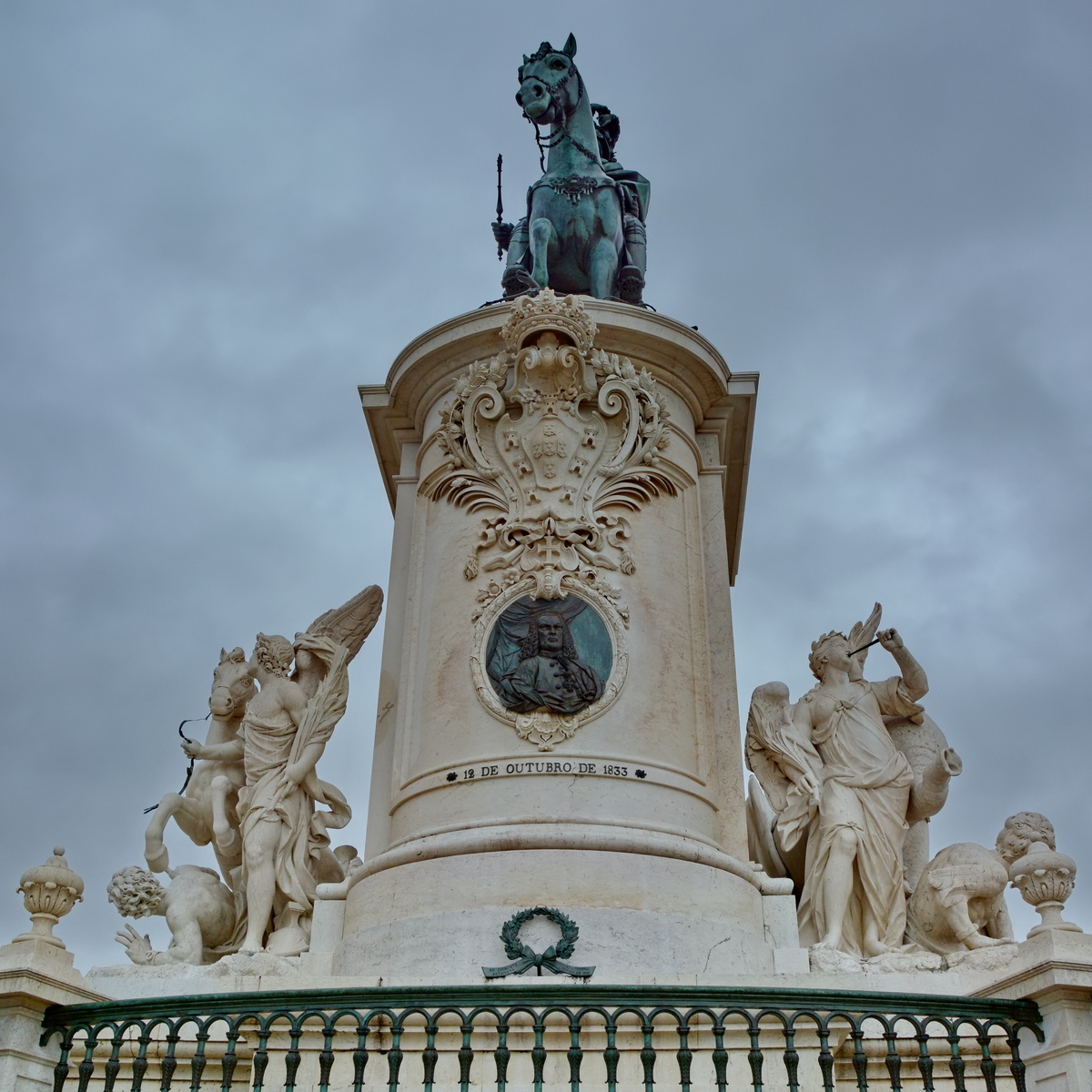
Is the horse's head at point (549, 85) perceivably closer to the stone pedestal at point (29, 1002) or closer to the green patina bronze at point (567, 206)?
the green patina bronze at point (567, 206)

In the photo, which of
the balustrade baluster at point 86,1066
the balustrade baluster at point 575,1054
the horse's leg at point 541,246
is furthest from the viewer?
the horse's leg at point 541,246

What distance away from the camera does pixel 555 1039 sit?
7652 millimetres

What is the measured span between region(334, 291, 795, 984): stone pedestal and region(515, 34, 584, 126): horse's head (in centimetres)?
299

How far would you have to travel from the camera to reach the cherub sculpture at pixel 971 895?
9352 millimetres

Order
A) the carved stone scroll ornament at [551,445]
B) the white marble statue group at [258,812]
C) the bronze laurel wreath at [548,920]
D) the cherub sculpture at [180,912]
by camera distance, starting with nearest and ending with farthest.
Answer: the bronze laurel wreath at [548,920] → the cherub sculpture at [180,912] → the white marble statue group at [258,812] → the carved stone scroll ornament at [551,445]

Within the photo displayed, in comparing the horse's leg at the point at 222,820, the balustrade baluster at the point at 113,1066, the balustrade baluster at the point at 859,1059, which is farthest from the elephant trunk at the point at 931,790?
the balustrade baluster at the point at 113,1066

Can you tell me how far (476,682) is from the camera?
10.1 m

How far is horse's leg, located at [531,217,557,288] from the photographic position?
13031 millimetres

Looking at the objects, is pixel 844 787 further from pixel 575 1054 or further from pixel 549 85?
pixel 549 85

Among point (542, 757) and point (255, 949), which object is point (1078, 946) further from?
point (255, 949)

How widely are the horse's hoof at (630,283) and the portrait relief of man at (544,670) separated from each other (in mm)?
5171

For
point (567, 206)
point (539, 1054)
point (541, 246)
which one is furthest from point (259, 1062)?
point (567, 206)

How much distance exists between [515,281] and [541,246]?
587 mm

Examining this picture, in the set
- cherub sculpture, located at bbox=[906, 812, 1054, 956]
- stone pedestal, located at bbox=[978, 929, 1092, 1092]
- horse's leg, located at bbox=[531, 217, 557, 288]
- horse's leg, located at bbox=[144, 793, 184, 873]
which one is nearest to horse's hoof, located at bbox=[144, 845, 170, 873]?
horse's leg, located at bbox=[144, 793, 184, 873]
